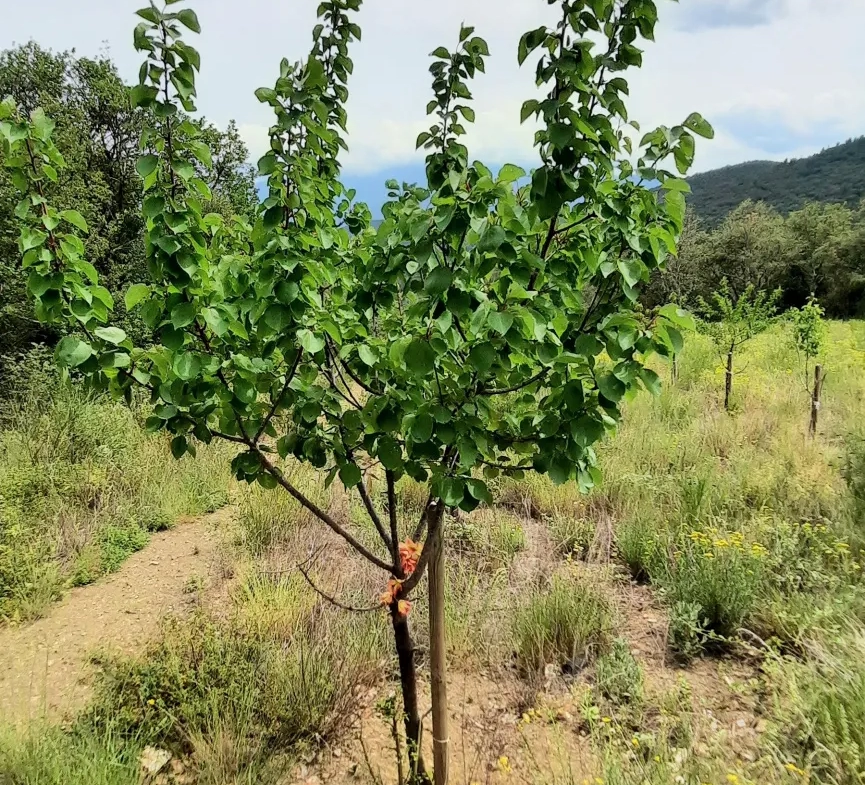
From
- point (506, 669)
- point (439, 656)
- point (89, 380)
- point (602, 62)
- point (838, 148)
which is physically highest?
point (838, 148)

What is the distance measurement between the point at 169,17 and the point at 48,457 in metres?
5.22

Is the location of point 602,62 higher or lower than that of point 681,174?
higher

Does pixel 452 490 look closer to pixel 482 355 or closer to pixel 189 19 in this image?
pixel 482 355

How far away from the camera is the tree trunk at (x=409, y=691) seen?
6.52 feet

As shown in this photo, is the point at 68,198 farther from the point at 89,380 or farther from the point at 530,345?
the point at 530,345

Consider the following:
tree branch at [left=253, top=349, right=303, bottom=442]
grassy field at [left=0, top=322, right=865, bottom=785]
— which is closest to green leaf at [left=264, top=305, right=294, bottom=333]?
tree branch at [left=253, top=349, right=303, bottom=442]

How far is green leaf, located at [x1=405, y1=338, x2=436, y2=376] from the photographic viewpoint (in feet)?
3.85

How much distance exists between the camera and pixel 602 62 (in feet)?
4.12

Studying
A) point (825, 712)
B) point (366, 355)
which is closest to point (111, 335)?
point (366, 355)

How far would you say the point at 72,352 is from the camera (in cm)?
132

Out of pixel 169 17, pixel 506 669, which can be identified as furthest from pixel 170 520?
pixel 169 17

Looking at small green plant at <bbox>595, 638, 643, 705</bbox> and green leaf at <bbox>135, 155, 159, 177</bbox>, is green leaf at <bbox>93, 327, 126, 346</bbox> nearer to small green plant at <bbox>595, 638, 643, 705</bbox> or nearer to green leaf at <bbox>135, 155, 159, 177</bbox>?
green leaf at <bbox>135, 155, 159, 177</bbox>

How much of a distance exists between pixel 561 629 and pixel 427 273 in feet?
8.29

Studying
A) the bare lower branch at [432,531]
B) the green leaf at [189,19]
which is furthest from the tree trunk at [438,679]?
the green leaf at [189,19]
